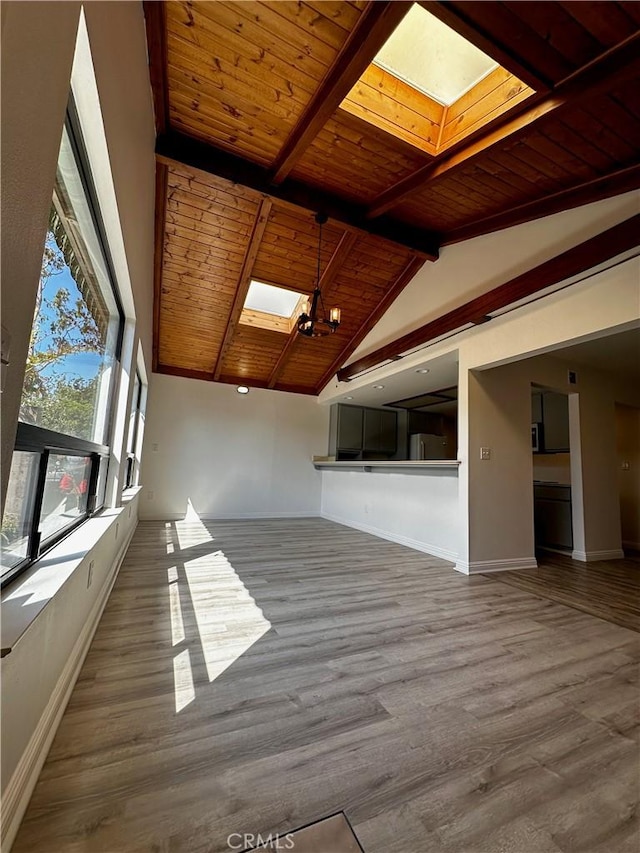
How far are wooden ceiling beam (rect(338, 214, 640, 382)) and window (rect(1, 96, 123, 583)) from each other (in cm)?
312

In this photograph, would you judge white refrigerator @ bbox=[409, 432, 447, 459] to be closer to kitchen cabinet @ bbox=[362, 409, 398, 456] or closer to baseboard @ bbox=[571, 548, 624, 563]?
kitchen cabinet @ bbox=[362, 409, 398, 456]

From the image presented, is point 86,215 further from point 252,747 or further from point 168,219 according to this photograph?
point 168,219

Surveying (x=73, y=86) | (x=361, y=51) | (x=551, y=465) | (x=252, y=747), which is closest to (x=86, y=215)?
(x=73, y=86)

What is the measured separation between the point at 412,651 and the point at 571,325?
8.54 ft

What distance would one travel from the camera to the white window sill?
2.72 ft

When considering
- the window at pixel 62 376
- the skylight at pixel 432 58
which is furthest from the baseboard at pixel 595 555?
the window at pixel 62 376

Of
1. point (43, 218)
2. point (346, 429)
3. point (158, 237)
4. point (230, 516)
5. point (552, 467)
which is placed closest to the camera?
point (43, 218)

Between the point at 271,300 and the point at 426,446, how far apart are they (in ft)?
13.4

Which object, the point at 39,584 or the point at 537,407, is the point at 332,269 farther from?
the point at 39,584

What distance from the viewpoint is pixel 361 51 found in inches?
80.4

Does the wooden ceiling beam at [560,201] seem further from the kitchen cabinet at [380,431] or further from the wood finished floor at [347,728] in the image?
the kitchen cabinet at [380,431]

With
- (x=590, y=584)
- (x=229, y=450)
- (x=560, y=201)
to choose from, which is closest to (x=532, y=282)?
(x=560, y=201)

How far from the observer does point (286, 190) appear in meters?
3.41

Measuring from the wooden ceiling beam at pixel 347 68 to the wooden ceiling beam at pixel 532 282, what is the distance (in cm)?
189
